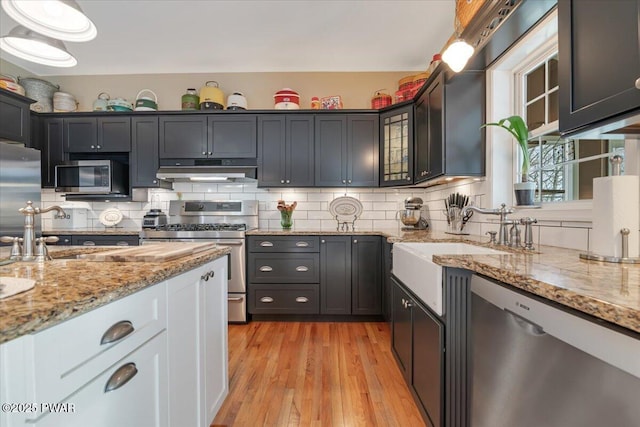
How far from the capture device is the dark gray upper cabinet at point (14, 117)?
2.91 metres

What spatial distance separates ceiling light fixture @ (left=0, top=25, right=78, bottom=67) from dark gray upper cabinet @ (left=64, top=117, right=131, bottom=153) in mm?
2064

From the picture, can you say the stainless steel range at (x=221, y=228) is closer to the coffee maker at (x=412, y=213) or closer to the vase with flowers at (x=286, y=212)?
the vase with flowers at (x=286, y=212)

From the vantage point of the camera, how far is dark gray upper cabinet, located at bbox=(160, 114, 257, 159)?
3344 mm

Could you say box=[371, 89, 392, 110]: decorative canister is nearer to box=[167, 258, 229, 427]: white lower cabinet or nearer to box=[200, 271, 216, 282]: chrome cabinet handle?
box=[167, 258, 229, 427]: white lower cabinet

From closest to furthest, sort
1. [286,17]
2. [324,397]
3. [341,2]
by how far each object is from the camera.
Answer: [324,397]
[341,2]
[286,17]

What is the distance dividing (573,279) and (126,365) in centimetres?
126

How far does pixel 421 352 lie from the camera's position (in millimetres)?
1569

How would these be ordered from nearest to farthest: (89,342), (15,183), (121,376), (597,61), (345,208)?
(89,342), (121,376), (597,61), (15,183), (345,208)

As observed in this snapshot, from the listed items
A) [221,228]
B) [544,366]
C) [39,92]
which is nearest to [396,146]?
[221,228]

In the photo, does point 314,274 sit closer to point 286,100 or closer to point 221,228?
point 221,228

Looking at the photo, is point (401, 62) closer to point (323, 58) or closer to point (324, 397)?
point (323, 58)

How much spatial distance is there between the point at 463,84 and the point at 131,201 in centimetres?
366

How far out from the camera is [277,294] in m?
3.04

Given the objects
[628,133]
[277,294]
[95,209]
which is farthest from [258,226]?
[628,133]
